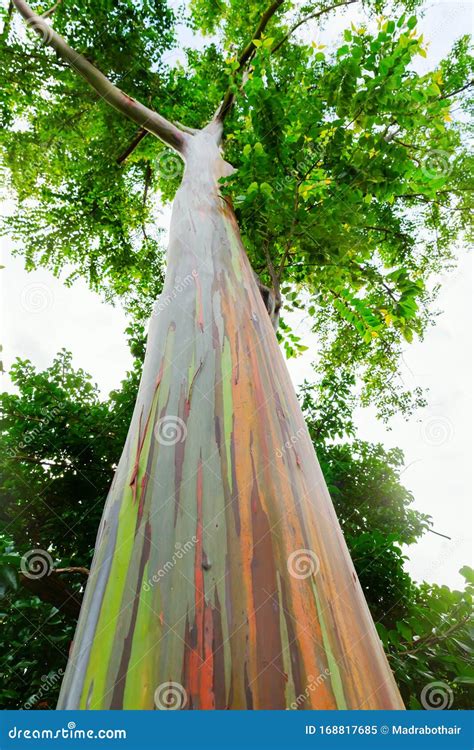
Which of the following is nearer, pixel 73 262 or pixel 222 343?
pixel 222 343

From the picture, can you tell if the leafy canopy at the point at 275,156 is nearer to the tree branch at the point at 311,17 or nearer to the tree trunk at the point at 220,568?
the tree branch at the point at 311,17

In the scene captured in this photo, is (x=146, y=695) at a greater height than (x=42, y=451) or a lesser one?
lesser

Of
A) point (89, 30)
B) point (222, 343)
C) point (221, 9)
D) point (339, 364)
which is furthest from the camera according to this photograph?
point (339, 364)

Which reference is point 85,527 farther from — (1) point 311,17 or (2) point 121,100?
(1) point 311,17

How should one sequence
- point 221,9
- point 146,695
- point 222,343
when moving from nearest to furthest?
point 146,695
point 222,343
point 221,9

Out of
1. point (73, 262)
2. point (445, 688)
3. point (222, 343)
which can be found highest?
point (73, 262)

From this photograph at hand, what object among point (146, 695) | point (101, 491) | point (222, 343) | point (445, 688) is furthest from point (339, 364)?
point (146, 695)

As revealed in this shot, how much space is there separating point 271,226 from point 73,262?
16.2ft

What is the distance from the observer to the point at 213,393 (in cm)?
118

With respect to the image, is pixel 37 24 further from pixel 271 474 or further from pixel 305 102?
pixel 271 474

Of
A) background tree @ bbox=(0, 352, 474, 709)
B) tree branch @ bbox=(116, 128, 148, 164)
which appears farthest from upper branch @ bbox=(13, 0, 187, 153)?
background tree @ bbox=(0, 352, 474, 709)

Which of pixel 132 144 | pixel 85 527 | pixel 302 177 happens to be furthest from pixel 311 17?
A: pixel 85 527

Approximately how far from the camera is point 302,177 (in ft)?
8.10

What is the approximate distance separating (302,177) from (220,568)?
2341mm
